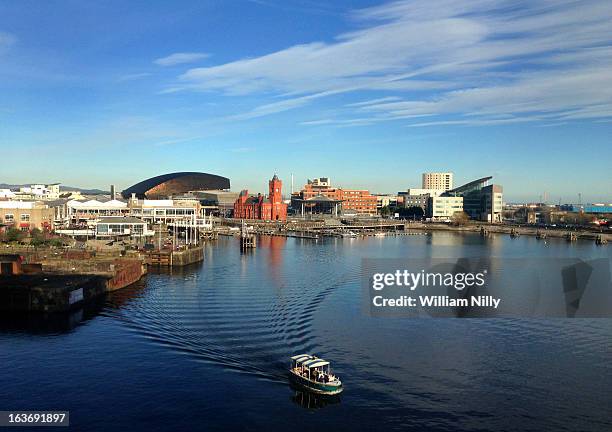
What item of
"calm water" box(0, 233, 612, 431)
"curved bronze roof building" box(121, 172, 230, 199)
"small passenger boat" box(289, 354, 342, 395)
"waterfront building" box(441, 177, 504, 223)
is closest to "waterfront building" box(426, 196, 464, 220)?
"waterfront building" box(441, 177, 504, 223)

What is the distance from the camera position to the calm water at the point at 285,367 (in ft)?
20.7

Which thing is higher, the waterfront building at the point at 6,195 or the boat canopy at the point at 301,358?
the waterfront building at the point at 6,195

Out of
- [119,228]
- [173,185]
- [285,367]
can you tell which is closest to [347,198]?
[173,185]

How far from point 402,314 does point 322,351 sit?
2933mm

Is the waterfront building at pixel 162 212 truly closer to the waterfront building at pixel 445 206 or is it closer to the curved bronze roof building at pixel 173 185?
the curved bronze roof building at pixel 173 185

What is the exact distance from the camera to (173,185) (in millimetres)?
54094

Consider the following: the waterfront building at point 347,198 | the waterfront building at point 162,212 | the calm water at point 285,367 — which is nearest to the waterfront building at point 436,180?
the waterfront building at point 347,198

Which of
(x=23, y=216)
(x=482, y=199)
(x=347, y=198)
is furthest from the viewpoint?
(x=347, y=198)

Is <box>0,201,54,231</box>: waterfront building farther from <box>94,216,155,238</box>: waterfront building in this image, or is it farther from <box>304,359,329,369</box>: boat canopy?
<box>304,359,329,369</box>: boat canopy

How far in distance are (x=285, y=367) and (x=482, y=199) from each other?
1659 inches

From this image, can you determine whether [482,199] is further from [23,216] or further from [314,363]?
[314,363]

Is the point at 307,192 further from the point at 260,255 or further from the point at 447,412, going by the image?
the point at 447,412

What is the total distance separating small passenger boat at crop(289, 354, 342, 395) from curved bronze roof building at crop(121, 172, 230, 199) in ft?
152

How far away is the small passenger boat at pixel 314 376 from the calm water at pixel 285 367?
14 centimetres
